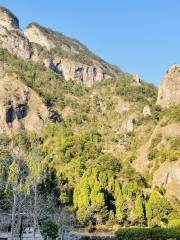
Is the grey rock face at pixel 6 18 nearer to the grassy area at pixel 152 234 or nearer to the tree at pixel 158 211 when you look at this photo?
the tree at pixel 158 211

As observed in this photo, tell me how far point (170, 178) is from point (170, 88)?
41.2 meters

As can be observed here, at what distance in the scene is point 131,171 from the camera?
9719 cm

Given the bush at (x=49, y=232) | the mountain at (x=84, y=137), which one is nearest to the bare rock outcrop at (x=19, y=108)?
the mountain at (x=84, y=137)

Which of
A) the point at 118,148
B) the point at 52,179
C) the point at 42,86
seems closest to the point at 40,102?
the point at 42,86

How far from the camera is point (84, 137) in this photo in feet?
367

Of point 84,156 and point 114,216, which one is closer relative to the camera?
point 114,216

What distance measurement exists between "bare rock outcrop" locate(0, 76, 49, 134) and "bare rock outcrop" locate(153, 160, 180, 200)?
4130cm

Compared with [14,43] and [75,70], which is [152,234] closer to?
[14,43]

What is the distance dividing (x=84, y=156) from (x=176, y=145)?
20.8 m

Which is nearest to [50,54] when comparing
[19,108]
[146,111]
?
[19,108]

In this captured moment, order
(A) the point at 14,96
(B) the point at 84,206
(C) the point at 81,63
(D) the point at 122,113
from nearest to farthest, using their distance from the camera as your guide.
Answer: (B) the point at 84,206, (A) the point at 14,96, (D) the point at 122,113, (C) the point at 81,63

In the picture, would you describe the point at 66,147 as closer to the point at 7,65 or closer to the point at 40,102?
the point at 40,102

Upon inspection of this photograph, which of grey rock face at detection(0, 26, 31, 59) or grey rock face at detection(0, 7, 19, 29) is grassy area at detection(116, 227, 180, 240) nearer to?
grey rock face at detection(0, 26, 31, 59)

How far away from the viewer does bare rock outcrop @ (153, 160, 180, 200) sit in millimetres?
92562
